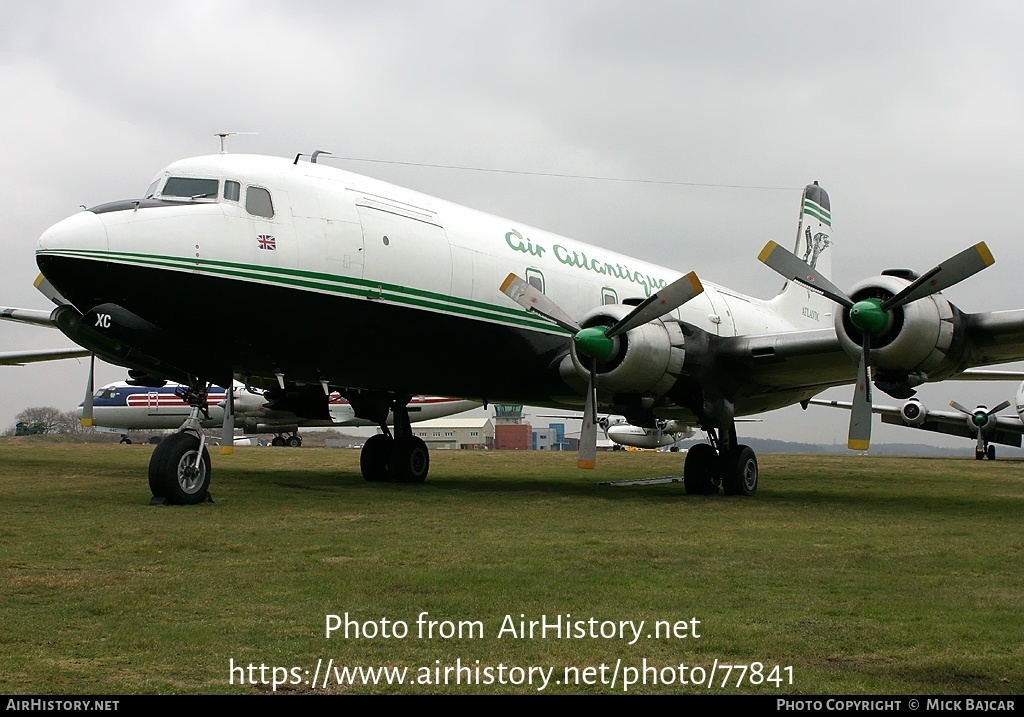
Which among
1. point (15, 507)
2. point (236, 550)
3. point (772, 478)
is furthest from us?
point (772, 478)

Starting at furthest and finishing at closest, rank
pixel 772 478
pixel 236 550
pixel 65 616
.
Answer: pixel 772 478, pixel 236 550, pixel 65 616

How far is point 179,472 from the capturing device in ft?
38.0

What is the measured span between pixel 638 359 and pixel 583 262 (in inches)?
140

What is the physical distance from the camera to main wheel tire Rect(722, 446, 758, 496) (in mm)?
16031

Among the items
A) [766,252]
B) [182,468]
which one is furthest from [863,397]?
[182,468]

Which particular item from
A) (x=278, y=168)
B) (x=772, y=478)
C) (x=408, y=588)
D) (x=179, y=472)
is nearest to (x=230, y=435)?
(x=179, y=472)

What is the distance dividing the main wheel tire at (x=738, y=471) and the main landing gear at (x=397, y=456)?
208 inches

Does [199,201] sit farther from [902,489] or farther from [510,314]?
[902,489]

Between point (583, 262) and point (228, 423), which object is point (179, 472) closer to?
point (228, 423)

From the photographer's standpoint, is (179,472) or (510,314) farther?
(510,314)

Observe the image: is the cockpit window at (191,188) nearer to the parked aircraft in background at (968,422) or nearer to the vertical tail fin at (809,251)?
the vertical tail fin at (809,251)

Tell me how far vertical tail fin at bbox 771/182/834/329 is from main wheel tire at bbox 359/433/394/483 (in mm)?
9785
